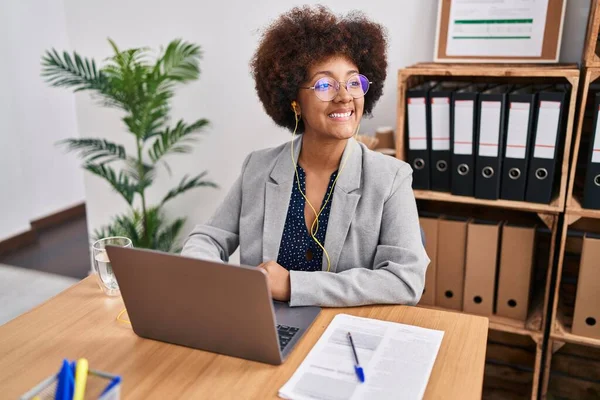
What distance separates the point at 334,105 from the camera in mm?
1479

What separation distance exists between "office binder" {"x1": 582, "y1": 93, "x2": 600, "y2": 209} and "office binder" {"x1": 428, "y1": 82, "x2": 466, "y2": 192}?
0.45 meters

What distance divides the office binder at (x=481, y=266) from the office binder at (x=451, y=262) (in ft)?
0.08

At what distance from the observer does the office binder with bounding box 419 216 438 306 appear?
2.12 m

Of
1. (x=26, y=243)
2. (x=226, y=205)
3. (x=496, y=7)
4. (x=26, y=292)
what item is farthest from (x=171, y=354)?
(x=26, y=243)

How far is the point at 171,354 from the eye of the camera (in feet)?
3.60

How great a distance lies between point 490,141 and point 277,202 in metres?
0.83

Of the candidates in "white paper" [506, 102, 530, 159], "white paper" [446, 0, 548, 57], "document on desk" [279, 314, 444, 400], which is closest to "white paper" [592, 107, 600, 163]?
"white paper" [506, 102, 530, 159]

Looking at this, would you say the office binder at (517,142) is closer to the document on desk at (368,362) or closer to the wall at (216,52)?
the wall at (216,52)

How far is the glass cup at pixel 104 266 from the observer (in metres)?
1.29

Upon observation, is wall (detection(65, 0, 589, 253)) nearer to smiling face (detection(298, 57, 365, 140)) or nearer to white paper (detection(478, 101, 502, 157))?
white paper (detection(478, 101, 502, 157))

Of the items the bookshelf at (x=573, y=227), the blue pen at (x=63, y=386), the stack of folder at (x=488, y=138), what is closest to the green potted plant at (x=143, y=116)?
the stack of folder at (x=488, y=138)

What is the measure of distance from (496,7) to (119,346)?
70.7 inches

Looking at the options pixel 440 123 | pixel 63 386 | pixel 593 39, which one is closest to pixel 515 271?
pixel 440 123

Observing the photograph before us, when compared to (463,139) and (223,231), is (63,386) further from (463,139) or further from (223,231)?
(463,139)
